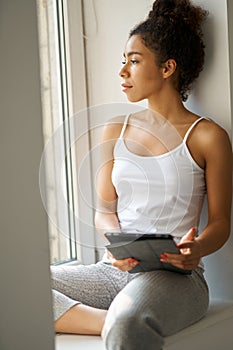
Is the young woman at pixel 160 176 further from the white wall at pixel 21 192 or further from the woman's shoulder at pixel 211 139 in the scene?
the white wall at pixel 21 192

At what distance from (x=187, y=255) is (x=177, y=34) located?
0.63m

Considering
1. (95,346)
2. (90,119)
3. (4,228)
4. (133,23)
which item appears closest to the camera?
(4,228)

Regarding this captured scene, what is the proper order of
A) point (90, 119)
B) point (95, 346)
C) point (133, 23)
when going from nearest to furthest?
point (95, 346), point (90, 119), point (133, 23)

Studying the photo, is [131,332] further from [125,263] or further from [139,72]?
[139,72]

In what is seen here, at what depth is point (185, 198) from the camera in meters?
1.86

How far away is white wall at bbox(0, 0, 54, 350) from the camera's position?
1252 mm

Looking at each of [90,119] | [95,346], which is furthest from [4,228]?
[90,119]

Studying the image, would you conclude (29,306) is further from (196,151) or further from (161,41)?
(161,41)

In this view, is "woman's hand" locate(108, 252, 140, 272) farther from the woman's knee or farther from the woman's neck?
the woman's neck

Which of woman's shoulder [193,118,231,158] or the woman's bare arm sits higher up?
woman's shoulder [193,118,231,158]

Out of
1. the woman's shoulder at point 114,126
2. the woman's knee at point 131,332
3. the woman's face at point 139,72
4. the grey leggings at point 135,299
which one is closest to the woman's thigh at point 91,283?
the grey leggings at point 135,299

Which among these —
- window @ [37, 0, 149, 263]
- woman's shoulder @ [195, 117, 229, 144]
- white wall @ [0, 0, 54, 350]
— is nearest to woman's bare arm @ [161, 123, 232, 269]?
woman's shoulder @ [195, 117, 229, 144]

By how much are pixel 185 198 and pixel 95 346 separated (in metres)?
0.48

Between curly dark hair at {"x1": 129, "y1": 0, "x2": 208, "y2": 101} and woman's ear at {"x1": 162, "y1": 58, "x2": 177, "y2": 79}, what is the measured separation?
1cm
